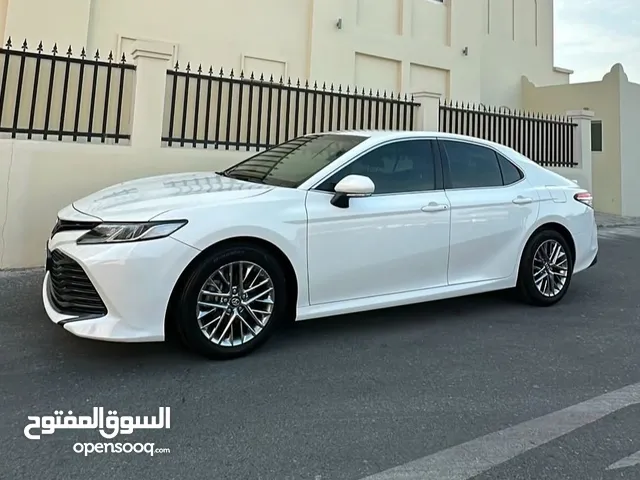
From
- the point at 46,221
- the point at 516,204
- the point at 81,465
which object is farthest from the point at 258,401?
the point at 46,221

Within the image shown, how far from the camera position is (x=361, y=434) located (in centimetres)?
266

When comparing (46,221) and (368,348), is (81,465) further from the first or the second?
(46,221)

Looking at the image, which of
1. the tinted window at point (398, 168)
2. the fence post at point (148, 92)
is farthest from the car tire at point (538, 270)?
the fence post at point (148, 92)

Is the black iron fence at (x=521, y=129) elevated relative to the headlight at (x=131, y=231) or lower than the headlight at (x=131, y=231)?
elevated

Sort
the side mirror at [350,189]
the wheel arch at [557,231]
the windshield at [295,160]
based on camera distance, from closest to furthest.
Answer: the side mirror at [350,189]
the windshield at [295,160]
the wheel arch at [557,231]

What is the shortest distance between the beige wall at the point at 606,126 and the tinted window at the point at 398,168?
12.5 metres

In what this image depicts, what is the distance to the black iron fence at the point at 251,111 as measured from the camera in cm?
714

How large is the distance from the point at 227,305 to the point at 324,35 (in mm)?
9473

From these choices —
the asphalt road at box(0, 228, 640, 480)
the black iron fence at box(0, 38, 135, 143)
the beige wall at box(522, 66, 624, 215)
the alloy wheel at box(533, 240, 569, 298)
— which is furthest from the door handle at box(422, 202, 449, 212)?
the beige wall at box(522, 66, 624, 215)

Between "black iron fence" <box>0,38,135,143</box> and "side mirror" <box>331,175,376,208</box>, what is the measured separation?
13.4ft

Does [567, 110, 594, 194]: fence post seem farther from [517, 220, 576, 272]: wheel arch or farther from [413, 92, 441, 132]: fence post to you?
[517, 220, 576, 272]: wheel arch

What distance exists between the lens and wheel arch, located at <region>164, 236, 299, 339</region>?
3301mm

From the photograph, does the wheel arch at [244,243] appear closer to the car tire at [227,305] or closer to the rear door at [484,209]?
the car tire at [227,305]

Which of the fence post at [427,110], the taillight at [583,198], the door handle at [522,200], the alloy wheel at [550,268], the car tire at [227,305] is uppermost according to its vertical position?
the fence post at [427,110]
